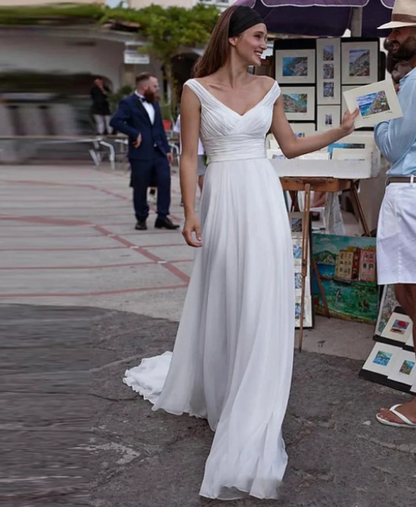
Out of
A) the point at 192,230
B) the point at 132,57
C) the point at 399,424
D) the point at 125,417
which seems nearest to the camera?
the point at 192,230

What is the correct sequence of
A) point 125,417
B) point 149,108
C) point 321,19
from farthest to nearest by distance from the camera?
point 149,108, point 321,19, point 125,417

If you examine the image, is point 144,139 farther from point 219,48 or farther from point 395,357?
point 219,48

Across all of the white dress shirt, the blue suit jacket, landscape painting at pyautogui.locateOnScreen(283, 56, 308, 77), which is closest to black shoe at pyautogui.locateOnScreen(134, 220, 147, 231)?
the blue suit jacket

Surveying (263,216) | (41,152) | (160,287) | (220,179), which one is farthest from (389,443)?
(160,287)

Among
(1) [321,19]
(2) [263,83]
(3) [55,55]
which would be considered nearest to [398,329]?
(2) [263,83]

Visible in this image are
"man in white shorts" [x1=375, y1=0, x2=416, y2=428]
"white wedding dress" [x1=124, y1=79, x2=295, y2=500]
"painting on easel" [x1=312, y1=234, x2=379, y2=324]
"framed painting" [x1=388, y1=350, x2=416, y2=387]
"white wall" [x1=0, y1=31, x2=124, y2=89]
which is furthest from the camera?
"painting on easel" [x1=312, y1=234, x2=379, y2=324]

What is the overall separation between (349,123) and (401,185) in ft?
1.16

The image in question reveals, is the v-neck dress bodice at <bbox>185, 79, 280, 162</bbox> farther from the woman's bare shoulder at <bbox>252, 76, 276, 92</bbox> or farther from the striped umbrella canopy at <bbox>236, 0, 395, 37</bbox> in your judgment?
the striped umbrella canopy at <bbox>236, 0, 395, 37</bbox>

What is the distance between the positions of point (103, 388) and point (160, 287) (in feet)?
7.33

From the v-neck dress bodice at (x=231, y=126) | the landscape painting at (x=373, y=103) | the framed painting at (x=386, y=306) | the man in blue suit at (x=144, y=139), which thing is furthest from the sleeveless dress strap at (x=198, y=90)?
the man in blue suit at (x=144, y=139)

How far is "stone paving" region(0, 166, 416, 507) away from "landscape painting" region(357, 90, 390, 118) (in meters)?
1.40

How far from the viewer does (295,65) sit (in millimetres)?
5043

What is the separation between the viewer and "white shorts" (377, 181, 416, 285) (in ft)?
10.6

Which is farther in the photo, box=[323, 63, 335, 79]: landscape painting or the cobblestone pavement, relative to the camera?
box=[323, 63, 335, 79]: landscape painting
